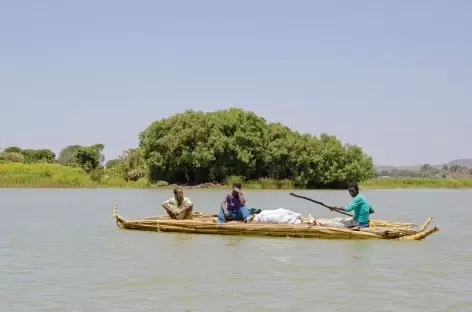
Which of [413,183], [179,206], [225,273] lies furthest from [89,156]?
[225,273]

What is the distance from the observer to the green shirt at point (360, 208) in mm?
14102

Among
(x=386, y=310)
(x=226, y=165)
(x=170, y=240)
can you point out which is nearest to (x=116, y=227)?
(x=170, y=240)

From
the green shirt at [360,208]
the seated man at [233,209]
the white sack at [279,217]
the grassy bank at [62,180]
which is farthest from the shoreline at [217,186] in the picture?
the green shirt at [360,208]

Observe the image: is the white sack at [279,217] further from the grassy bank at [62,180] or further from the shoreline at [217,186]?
the grassy bank at [62,180]

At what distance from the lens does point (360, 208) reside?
559 inches

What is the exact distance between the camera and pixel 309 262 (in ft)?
37.2

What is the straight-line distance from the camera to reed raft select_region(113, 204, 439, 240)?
13664 mm

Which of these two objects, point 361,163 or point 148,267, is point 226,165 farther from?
point 148,267

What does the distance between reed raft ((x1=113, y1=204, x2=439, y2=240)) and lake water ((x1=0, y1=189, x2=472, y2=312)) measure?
0.16m

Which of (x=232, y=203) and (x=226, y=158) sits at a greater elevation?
(x=226, y=158)

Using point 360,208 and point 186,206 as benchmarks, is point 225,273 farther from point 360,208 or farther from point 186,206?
point 186,206

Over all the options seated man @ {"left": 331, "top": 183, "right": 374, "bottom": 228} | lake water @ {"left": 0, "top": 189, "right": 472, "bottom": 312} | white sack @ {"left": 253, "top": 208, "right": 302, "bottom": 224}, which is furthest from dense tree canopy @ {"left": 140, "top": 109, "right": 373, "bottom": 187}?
seated man @ {"left": 331, "top": 183, "right": 374, "bottom": 228}

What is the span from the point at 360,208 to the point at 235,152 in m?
35.0

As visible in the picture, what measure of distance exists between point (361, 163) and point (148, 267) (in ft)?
146
